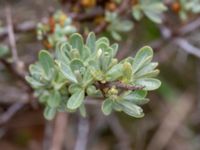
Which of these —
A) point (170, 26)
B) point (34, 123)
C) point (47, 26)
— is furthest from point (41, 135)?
point (47, 26)

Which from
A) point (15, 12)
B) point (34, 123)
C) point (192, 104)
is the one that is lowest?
point (192, 104)

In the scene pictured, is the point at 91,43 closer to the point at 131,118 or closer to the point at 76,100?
the point at 76,100

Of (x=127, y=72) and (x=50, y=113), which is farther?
(x=50, y=113)

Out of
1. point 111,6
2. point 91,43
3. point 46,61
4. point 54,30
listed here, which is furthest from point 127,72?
point 111,6

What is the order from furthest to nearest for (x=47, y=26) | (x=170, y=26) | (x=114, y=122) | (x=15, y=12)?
1. (x=114, y=122)
2. (x=15, y=12)
3. (x=170, y=26)
4. (x=47, y=26)

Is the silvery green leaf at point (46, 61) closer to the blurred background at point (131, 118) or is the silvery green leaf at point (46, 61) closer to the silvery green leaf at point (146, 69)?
the silvery green leaf at point (146, 69)

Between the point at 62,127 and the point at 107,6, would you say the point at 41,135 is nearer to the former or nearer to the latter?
the point at 62,127
